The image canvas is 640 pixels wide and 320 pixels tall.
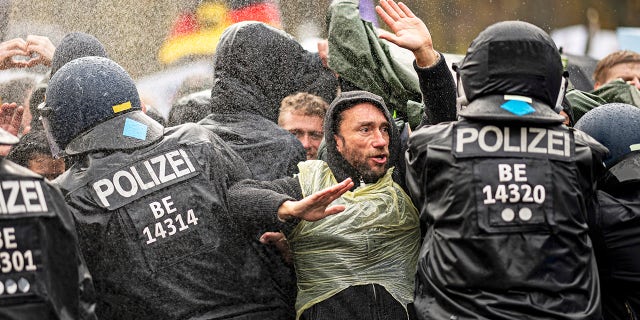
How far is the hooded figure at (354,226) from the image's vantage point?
15.0ft

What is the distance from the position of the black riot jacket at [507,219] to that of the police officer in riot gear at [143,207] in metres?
0.88

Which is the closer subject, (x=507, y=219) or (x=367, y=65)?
(x=507, y=219)

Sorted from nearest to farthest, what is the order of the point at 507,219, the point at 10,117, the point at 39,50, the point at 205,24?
the point at 507,219
the point at 10,117
the point at 39,50
the point at 205,24

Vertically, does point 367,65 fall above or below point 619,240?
above

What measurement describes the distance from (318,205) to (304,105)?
138cm

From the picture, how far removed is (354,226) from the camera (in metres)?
4.62

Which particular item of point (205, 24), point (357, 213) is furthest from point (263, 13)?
point (357, 213)

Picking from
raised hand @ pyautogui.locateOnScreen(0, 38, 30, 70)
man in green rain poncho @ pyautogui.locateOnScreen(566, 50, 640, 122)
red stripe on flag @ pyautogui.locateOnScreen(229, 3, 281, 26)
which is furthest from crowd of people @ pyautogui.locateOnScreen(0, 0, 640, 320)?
red stripe on flag @ pyautogui.locateOnScreen(229, 3, 281, 26)

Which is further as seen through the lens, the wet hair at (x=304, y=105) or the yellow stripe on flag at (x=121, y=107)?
the wet hair at (x=304, y=105)

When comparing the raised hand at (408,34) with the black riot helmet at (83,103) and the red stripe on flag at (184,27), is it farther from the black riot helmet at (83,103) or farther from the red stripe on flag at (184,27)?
the red stripe on flag at (184,27)

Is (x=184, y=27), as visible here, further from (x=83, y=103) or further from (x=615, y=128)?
(x=615, y=128)

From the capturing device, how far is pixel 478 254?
4.06 metres

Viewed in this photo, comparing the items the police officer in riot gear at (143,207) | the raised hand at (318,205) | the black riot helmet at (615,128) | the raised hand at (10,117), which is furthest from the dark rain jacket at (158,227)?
the black riot helmet at (615,128)

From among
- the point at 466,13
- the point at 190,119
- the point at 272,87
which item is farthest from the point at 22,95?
the point at 466,13
